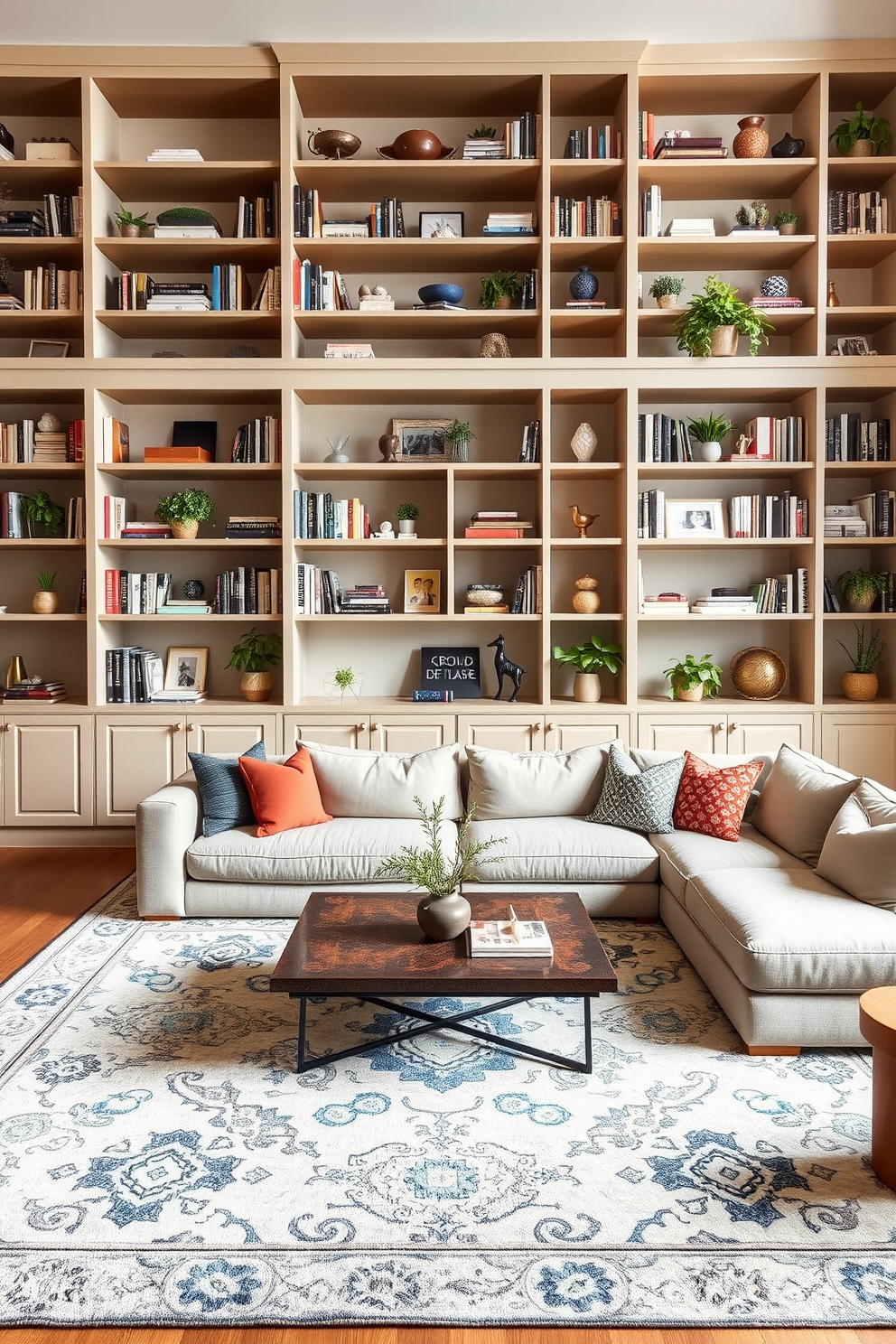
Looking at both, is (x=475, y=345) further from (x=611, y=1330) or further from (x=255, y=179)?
(x=611, y=1330)

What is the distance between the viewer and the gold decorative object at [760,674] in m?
5.27

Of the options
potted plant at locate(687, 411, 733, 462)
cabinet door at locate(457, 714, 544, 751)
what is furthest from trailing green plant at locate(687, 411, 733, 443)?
cabinet door at locate(457, 714, 544, 751)

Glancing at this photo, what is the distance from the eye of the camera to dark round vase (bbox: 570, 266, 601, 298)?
5.09 m

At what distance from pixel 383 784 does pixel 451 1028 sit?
142cm

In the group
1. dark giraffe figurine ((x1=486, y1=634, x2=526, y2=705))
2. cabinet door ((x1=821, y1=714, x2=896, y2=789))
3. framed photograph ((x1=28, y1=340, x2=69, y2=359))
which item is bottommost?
cabinet door ((x1=821, y1=714, x2=896, y2=789))

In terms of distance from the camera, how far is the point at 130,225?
5062 mm

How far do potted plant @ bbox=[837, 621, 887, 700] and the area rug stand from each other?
264cm

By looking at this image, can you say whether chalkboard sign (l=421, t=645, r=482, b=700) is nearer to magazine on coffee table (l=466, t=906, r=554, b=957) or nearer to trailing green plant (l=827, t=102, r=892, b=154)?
magazine on coffee table (l=466, t=906, r=554, b=957)

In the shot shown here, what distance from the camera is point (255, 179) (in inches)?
203

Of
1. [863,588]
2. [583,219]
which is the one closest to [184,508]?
[583,219]

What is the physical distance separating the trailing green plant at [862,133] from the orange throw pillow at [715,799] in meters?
3.52

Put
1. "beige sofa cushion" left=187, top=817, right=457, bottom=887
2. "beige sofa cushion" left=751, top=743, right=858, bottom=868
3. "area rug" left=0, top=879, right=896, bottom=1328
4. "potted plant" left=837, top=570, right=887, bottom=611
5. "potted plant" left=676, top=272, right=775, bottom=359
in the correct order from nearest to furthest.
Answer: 1. "area rug" left=0, top=879, right=896, bottom=1328
2. "beige sofa cushion" left=751, top=743, right=858, bottom=868
3. "beige sofa cushion" left=187, top=817, right=457, bottom=887
4. "potted plant" left=676, top=272, right=775, bottom=359
5. "potted plant" left=837, top=570, right=887, bottom=611

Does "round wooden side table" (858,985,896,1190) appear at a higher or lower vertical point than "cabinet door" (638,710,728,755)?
lower

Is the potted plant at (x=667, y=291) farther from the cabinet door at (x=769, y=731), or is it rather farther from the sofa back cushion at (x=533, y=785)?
the sofa back cushion at (x=533, y=785)
